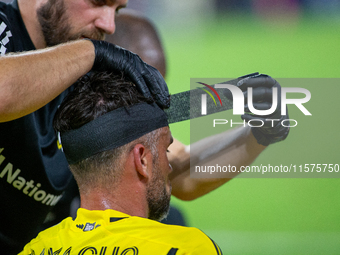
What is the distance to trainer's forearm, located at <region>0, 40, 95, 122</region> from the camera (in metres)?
0.73

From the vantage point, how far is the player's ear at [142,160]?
0.85 metres

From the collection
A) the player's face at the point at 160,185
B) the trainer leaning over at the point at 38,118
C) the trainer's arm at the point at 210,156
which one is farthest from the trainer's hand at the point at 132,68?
the trainer's arm at the point at 210,156

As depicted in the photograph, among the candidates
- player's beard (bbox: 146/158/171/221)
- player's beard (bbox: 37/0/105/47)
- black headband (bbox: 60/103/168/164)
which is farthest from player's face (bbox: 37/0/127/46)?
player's beard (bbox: 146/158/171/221)

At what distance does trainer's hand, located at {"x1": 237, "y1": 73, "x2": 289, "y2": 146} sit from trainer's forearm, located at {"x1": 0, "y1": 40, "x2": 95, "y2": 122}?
0.65 metres

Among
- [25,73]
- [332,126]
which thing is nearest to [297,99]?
[332,126]

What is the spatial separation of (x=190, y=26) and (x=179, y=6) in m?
0.11

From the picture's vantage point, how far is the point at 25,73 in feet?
2.47

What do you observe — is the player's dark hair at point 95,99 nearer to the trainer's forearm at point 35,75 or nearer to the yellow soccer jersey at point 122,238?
the trainer's forearm at point 35,75

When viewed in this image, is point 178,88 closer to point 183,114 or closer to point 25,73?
point 183,114

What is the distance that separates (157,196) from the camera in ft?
3.00

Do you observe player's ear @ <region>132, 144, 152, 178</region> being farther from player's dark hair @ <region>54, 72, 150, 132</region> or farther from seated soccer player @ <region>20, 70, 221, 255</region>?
player's dark hair @ <region>54, 72, 150, 132</region>

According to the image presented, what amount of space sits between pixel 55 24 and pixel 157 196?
0.73 meters

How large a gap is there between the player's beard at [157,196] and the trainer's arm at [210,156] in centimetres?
55

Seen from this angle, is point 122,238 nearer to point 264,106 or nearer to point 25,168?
point 25,168
